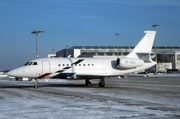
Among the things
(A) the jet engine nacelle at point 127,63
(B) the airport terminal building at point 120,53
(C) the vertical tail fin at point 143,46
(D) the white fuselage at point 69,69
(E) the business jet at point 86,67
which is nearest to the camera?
(D) the white fuselage at point 69,69

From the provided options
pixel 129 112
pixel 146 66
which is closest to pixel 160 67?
pixel 146 66

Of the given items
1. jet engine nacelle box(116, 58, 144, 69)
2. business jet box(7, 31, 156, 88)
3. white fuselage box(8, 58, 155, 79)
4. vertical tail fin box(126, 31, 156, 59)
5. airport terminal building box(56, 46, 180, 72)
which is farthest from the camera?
airport terminal building box(56, 46, 180, 72)

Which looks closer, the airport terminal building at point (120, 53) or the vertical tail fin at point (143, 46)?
the vertical tail fin at point (143, 46)

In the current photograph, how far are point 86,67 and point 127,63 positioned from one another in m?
4.07

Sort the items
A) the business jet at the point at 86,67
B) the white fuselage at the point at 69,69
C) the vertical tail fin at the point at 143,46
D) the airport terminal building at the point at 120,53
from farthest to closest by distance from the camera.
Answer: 1. the airport terminal building at the point at 120,53
2. the vertical tail fin at the point at 143,46
3. the business jet at the point at 86,67
4. the white fuselage at the point at 69,69

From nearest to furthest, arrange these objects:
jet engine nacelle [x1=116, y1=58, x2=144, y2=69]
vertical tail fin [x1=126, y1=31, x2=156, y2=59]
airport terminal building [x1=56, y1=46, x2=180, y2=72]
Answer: jet engine nacelle [x1=116, y1=58, x2=144, y2=69], vertical tail fin [x1=126, y1=31, x2=156, y2=59], airport terminal building [x1=56, y1=46, x2=180, y2=72]

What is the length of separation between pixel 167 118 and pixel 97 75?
18485 millimetres

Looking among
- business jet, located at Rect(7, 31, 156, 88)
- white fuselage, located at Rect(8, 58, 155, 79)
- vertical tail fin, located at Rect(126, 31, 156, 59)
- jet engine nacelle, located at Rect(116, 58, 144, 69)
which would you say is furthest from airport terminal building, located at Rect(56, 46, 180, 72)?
jet engine nacelle, located at Rect(116, 58, 144, 69)

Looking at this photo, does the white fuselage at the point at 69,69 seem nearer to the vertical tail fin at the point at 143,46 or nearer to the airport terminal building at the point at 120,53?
the vertical tail fin at the point at 143,46

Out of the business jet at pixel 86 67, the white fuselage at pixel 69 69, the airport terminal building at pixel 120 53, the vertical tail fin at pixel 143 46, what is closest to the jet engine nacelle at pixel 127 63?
the business jet at pixel 86 67

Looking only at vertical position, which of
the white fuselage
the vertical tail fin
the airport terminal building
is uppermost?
the airport terminal building

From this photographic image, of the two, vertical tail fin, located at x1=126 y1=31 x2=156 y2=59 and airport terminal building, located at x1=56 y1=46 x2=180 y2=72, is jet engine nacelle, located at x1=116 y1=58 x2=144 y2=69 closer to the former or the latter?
vertical tail fin, located at x1=126 y1=31 x2=156 y2=59

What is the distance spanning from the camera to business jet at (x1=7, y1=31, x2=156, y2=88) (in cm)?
2816

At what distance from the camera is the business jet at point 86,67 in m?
28.2
